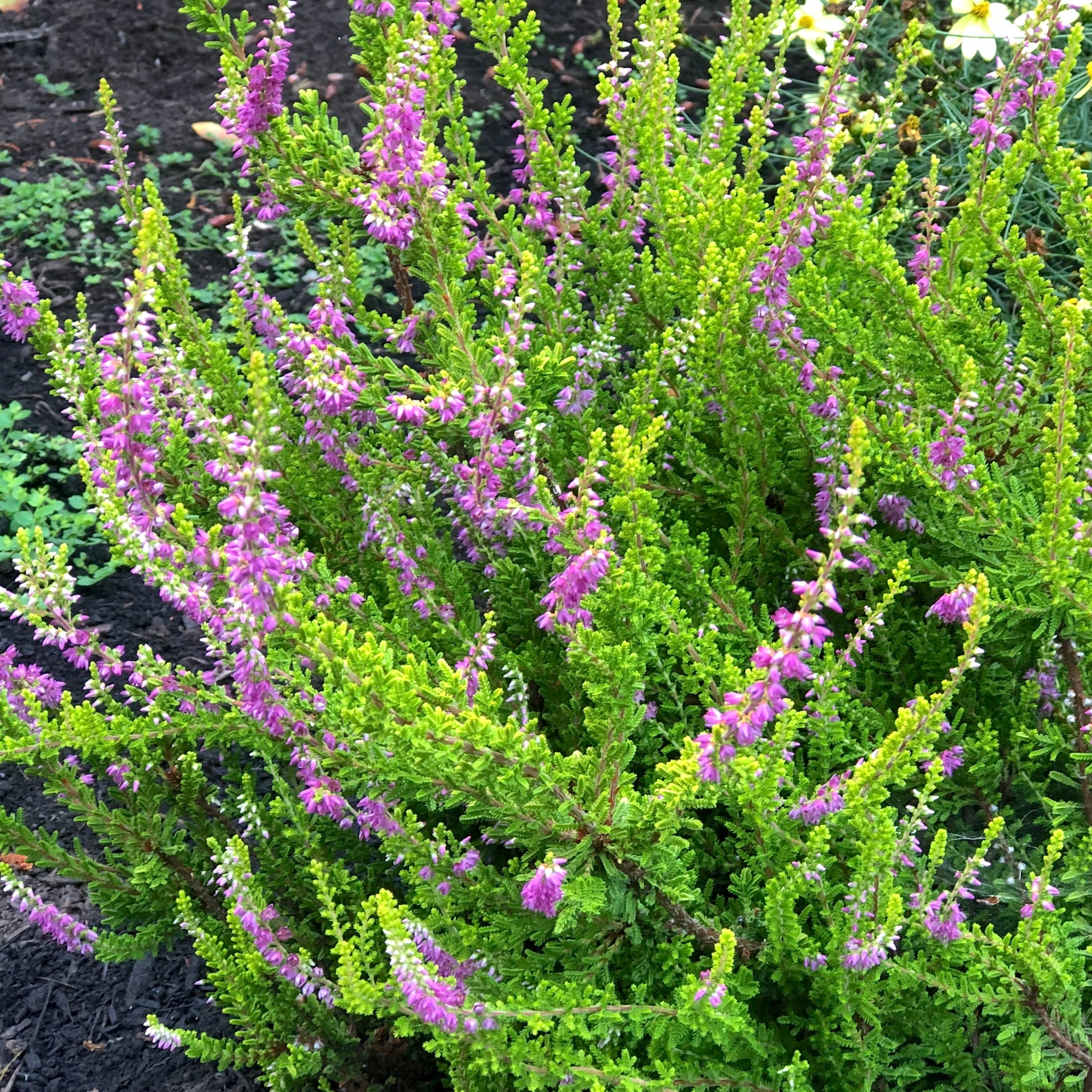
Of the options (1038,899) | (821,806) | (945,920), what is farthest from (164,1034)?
(1038,899)

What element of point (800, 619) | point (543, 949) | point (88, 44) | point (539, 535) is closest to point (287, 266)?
point (88, 44)

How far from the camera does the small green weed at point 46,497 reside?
12.3 ft

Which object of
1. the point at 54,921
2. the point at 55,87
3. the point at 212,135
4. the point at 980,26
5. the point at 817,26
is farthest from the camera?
the point at 55,87

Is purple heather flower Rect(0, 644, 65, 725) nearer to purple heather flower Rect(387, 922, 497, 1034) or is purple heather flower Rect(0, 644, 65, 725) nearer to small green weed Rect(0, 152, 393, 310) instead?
purple heather flower Rect(387, 922, 497, 1034)

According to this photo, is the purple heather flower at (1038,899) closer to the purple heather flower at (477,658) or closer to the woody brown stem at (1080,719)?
the woody brown stem at (1080,719)

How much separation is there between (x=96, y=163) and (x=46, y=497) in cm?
203

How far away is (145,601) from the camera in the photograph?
3727 millimetres

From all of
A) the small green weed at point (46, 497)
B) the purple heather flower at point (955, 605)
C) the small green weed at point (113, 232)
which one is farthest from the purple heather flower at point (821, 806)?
the small green weed at point (113, 232)

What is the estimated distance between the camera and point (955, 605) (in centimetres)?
186

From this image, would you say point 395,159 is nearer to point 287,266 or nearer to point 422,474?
point 422,474

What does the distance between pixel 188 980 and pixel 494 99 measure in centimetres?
459

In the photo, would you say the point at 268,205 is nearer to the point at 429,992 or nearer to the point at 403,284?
the point at 403,284

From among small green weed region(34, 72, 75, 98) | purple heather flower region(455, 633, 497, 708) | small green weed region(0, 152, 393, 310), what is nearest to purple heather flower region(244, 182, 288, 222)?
purple heather flower region(455, 633, 497, 708)

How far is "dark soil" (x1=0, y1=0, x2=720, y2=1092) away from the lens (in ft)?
8.51
